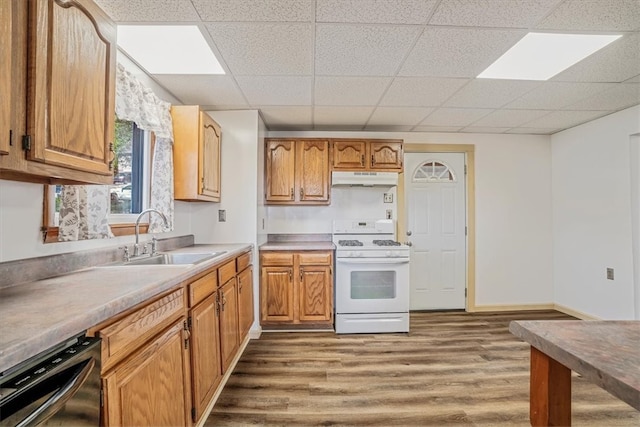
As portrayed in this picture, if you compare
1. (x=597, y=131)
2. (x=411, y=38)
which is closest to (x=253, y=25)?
(x=411, y=38)

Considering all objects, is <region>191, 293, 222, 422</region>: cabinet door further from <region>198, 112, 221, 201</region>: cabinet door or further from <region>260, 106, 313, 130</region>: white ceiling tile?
<region>260, 106, 313, 130</region>: white ceiling tile

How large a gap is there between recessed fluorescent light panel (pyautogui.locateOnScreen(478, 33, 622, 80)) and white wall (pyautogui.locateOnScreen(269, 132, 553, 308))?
62.1 inches

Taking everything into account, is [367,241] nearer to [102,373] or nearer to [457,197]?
[457,197]

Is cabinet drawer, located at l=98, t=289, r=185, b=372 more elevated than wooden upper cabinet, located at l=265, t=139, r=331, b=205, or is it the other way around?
wooden upper cabinet, located at l=265, t=139, r=331, b=205

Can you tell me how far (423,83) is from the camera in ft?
8.10

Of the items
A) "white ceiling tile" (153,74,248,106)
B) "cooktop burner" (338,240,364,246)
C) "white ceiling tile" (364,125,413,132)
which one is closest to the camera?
"white ceiling tile" (153,74,248,106)

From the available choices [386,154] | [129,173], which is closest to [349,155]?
[386,154]

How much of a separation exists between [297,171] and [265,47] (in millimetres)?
1682

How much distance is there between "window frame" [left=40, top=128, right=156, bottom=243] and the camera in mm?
1437

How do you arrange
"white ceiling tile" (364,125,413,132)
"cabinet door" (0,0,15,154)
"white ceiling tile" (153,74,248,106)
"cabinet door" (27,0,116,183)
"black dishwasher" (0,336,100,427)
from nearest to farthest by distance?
"black dishwasher" (0,336,100,427) < "cabinet door" (0,0,15,154) < "cabinet door" (27,0,116,183) < "white ceiling tile" (153,74,248,106) < "white ceiling tile" (364,125,413,132)

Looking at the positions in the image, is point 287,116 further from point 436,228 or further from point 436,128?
point 436,228

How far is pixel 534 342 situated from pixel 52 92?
169 centimetres

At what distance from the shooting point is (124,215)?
2.11 meters

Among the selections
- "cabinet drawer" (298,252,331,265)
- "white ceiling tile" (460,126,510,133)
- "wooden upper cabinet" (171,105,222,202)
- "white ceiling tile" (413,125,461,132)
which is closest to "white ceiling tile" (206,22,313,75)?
"wooden upper cabinet" (171,105,222,202)
